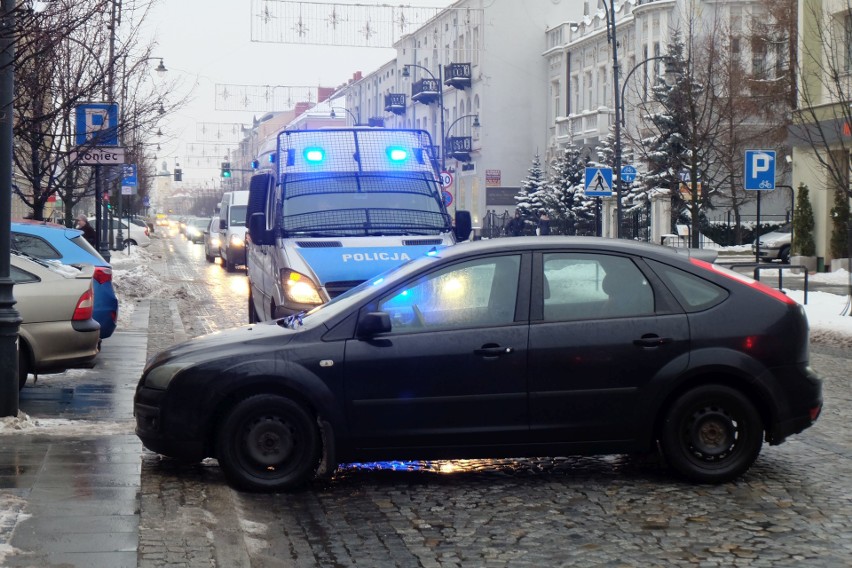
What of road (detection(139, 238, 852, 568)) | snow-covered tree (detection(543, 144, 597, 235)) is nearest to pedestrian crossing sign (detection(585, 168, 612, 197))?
road (detection(139, 238, 852, 568))

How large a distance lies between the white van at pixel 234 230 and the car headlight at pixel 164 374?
100ft

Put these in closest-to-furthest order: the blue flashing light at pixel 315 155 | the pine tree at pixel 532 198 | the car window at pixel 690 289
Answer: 1. the car window at pixel 690 289
2. the blue flashing light at pixel 315 155
3. the pine tree at pixel 532 198

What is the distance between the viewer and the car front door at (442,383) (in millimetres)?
7539

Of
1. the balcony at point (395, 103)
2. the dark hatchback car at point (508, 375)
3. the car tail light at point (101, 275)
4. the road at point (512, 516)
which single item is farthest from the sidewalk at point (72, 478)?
the balcony at point (395, 103)

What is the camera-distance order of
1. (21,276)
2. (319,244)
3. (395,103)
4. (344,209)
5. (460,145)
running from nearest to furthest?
(21,276) → (319,244) → (344,209) → (460,145) → (395,103)

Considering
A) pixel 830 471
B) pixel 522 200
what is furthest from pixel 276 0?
pixel 830 471

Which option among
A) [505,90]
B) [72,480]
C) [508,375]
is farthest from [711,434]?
[505,90]

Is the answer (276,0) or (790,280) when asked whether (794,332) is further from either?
(276,0)

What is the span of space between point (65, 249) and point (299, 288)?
14.2 ft

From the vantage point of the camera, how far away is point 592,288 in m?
7.81

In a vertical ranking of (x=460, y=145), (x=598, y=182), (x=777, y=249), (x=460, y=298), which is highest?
(x=460, y=145)

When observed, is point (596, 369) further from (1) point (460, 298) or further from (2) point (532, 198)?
(2) point (532, 198)

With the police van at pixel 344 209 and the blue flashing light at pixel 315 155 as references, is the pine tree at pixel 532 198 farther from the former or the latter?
the blue flashing light at pixel 315 155

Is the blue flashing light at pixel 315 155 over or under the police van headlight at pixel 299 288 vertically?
over
